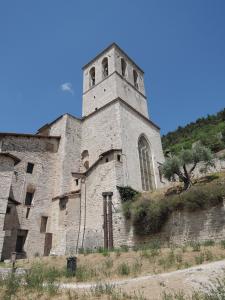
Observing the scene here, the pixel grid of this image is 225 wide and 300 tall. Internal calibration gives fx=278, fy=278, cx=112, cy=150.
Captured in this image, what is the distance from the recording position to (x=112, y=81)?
86.5ft

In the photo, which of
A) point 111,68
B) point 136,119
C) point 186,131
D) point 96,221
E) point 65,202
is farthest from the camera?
point 186,131

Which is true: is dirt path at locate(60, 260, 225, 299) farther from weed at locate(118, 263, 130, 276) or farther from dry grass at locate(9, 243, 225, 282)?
weed at locate(118, 263, 130, 276)

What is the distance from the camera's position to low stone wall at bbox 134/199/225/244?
12.7 meters

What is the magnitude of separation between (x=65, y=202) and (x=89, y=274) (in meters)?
11.8

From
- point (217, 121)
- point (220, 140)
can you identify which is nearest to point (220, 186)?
point (220, 140)

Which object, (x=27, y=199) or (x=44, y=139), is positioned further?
(x=44, y=139)

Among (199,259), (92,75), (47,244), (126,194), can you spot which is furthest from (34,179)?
(199,259)

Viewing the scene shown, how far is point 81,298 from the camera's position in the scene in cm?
605

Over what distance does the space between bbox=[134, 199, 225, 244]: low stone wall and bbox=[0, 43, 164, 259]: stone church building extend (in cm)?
236

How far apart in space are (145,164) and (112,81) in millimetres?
8665

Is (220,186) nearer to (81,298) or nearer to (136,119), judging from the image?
(81,298)

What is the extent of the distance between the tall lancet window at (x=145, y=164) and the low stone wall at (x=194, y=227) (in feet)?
24.9

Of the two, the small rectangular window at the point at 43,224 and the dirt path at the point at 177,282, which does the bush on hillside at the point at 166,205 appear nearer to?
the dirt path at the point at 177,282

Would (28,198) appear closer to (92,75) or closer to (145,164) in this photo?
(145,164)
